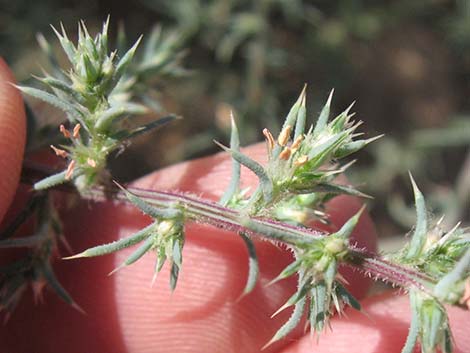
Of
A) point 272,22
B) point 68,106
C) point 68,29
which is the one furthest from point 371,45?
point 68,106

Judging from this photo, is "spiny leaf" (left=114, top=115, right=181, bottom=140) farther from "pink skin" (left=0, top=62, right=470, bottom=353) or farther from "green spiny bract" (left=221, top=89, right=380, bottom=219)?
"pink skin" (left=0, top=62, right=470, bottom=353)

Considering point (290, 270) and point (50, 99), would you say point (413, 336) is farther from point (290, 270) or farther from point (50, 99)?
point (50, 99)

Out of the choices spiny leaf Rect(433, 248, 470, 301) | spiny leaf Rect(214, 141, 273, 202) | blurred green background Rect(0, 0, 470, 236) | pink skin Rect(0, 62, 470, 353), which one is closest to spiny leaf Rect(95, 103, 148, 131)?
spiny leaf Rect(214, 141, 273, 202)

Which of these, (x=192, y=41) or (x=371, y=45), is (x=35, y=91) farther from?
(x=371, y=45)

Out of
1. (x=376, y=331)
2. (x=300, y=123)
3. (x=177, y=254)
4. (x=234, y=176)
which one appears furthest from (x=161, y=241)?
(x=376, y=331)

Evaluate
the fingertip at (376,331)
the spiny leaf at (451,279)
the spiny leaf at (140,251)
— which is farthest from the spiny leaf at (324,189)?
the fingertip at (376,331)

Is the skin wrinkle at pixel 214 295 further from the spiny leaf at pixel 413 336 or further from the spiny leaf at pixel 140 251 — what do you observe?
the spiny leaf at pixel 413 336
